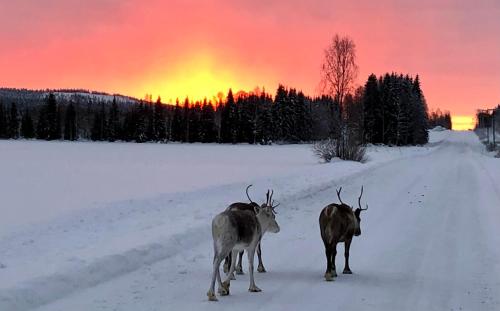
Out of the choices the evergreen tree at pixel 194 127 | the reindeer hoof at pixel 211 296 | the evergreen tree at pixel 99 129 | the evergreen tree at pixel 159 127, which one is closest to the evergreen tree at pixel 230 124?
the evergreen tree at pixel 194 127

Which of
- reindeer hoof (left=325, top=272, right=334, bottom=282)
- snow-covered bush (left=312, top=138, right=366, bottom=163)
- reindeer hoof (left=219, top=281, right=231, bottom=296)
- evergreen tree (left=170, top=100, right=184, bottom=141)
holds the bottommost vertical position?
reindeer hoof (left=325, top=272, right=334, bottom=282)

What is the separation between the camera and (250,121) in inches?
4289

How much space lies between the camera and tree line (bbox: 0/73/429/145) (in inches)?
3452

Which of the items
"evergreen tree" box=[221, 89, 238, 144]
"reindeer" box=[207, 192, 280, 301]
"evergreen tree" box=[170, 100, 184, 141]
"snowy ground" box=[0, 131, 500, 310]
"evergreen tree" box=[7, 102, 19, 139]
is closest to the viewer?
"reindeer" box=[207, 192, 280, 301]

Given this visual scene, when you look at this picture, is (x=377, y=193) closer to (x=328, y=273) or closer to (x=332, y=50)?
(x=328, y=273)

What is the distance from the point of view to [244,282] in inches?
313

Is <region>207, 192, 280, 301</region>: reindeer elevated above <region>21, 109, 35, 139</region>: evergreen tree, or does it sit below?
below

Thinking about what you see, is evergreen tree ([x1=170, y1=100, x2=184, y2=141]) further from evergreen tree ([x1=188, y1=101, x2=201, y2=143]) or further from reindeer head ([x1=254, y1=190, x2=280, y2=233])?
reindeer head ([x1=254, y1=190, x2=280, y2=233])

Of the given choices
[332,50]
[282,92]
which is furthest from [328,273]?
[282,92]

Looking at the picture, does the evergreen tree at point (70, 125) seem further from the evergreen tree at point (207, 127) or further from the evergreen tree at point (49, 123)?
the evergreen tree at point (207, 127)

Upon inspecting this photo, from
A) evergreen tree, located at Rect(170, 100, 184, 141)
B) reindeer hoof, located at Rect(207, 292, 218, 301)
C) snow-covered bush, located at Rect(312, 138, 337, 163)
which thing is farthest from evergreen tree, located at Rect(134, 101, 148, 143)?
reindeer hoof, located at Rect(207, 292, 218, 301)

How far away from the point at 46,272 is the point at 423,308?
5.45 metres

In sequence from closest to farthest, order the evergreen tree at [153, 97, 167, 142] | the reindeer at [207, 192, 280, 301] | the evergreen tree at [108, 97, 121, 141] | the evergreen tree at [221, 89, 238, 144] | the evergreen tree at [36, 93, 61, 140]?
the reindeer at [207, 192, 280, 301] < the evergreen tree at [221, 89, 238, 144] < the evergreen tree at [36, 93, 61, 140] < the evergreen tree at [153, 97, 167, 142] < the evergreen tree at [108, 97, 121, 141]

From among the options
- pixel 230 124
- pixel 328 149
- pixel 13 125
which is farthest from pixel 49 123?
pixel 328 149
